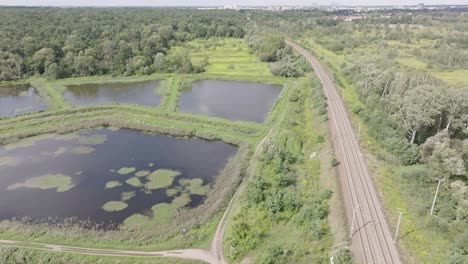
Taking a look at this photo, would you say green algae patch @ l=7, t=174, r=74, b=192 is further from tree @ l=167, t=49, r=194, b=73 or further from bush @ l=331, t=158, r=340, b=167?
tree @ l=167, t=49, r=194, b=73

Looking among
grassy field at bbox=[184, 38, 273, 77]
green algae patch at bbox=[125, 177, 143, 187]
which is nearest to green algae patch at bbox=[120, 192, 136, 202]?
A: green algae patch at bbox=[125, 177, 143, 187]

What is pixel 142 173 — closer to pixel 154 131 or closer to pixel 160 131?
pixel 160 131

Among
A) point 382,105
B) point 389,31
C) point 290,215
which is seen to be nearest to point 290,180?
point 290,215

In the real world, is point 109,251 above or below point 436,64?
below

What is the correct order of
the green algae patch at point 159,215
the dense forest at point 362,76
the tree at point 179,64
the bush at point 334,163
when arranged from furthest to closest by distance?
the tree at point 179,64, the bush at point 334,163, the green algae patch at point 159,215, the dense forest at point 362,76

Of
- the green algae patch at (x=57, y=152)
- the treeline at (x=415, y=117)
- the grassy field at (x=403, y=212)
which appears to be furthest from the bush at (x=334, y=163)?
the green algae patch at (x=57, y=152)

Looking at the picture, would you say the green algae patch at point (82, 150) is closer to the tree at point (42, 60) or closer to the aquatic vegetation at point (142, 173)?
the aquatic vegetation at point (142, 173)

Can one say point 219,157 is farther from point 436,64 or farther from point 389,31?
point 389,31
